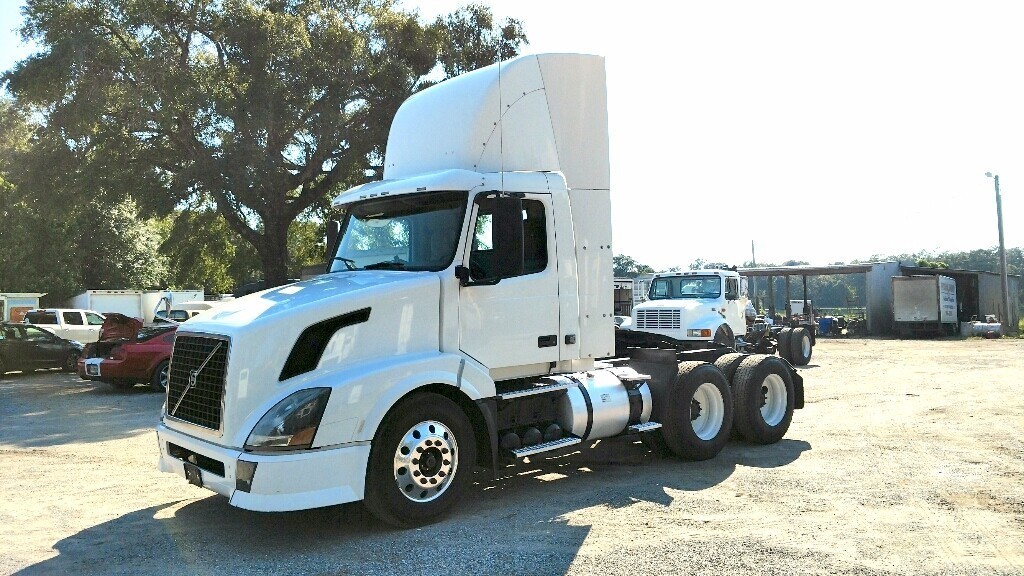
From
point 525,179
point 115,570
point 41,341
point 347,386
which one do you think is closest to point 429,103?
point 525,179

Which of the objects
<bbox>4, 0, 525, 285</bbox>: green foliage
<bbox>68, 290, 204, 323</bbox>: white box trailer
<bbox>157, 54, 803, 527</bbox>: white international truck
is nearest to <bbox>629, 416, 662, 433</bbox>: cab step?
<bbox>157, 54, 803, 527</bbox>: white international truck

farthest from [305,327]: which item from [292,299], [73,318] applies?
[73,318]

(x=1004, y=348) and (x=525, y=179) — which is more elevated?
(x=525, y=179)

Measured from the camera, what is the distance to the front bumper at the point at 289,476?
5.45 meters

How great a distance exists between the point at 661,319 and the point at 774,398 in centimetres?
943

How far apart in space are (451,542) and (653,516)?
1.71 m

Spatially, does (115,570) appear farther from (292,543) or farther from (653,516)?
(653,516)

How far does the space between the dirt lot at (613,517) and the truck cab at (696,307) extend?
8.03 meters

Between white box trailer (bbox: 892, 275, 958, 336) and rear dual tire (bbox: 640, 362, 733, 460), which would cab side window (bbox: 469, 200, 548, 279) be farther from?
white box trailer (bbox: 892, 275, 958, 336)

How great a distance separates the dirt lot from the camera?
17.5 ft

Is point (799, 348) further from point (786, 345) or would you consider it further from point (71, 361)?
point (71, 361)

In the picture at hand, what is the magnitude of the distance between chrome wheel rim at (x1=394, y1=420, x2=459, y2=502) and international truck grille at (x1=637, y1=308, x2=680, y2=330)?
13.4m

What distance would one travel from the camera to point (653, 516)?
6410 mm

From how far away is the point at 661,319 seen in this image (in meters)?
19.3
